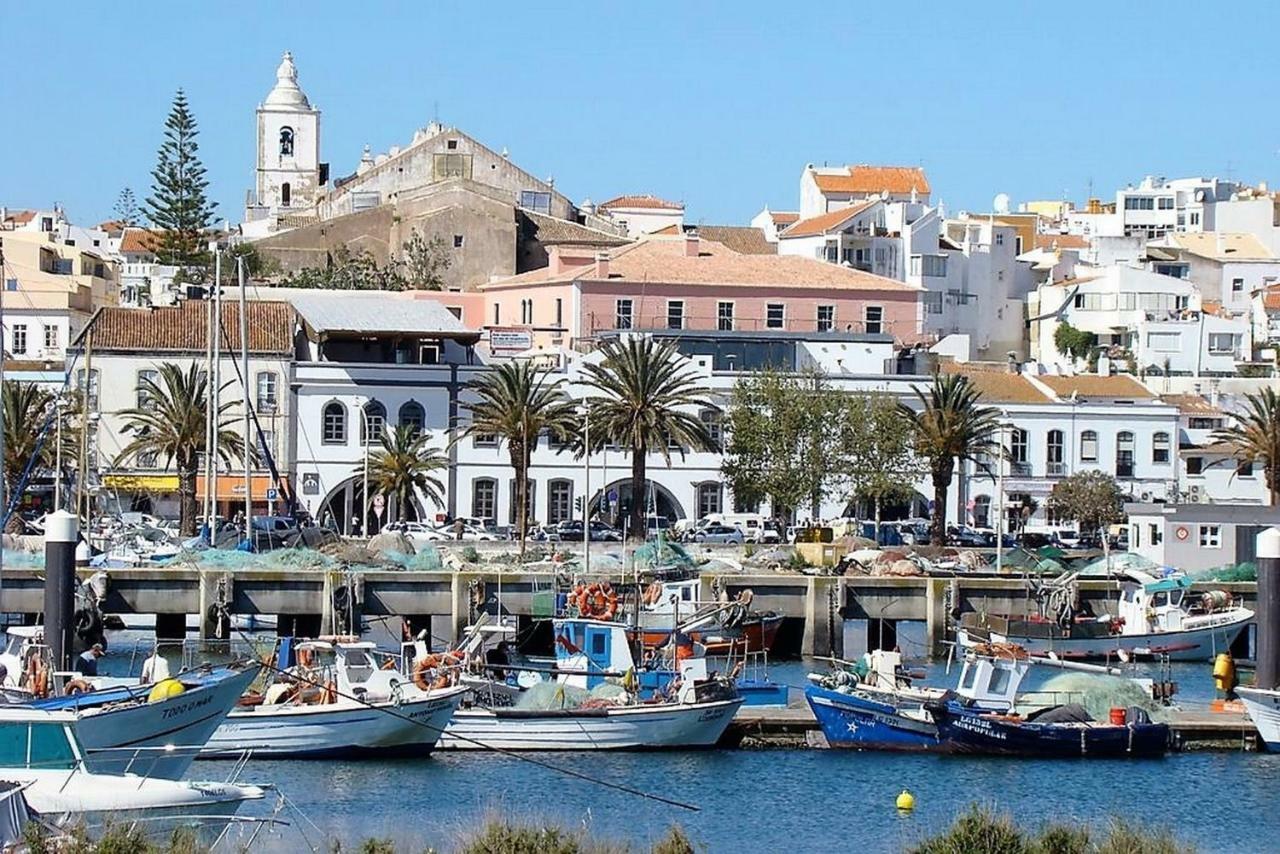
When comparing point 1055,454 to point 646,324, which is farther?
point 646,324

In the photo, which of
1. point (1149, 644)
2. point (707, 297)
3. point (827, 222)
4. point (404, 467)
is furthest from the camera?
point (827, 222)

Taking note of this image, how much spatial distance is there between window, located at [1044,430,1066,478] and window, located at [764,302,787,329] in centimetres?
1257

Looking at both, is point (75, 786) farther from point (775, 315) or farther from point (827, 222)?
point (827, 222)

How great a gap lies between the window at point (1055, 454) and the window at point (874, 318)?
11731mm

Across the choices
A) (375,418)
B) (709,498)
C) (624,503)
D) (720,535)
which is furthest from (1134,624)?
(375,418)

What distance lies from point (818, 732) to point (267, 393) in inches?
1574

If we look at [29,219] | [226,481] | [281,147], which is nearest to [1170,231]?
[281,147]

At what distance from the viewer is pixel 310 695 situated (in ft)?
137

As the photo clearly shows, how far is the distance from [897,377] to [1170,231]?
62776mm

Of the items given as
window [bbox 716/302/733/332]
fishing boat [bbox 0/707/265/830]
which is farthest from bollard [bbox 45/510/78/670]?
window [bbox 716/302/733/332]

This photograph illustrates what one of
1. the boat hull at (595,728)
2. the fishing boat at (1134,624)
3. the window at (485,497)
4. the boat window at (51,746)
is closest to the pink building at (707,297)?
the window at (485,497)

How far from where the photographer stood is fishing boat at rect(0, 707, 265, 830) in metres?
29.7

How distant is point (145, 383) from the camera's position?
80.1 meters

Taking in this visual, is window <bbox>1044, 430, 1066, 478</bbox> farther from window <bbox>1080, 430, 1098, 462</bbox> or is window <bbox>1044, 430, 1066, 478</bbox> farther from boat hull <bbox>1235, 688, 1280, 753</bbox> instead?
boat hull <bbox>1235, 688, 1280, 753</bbox>
